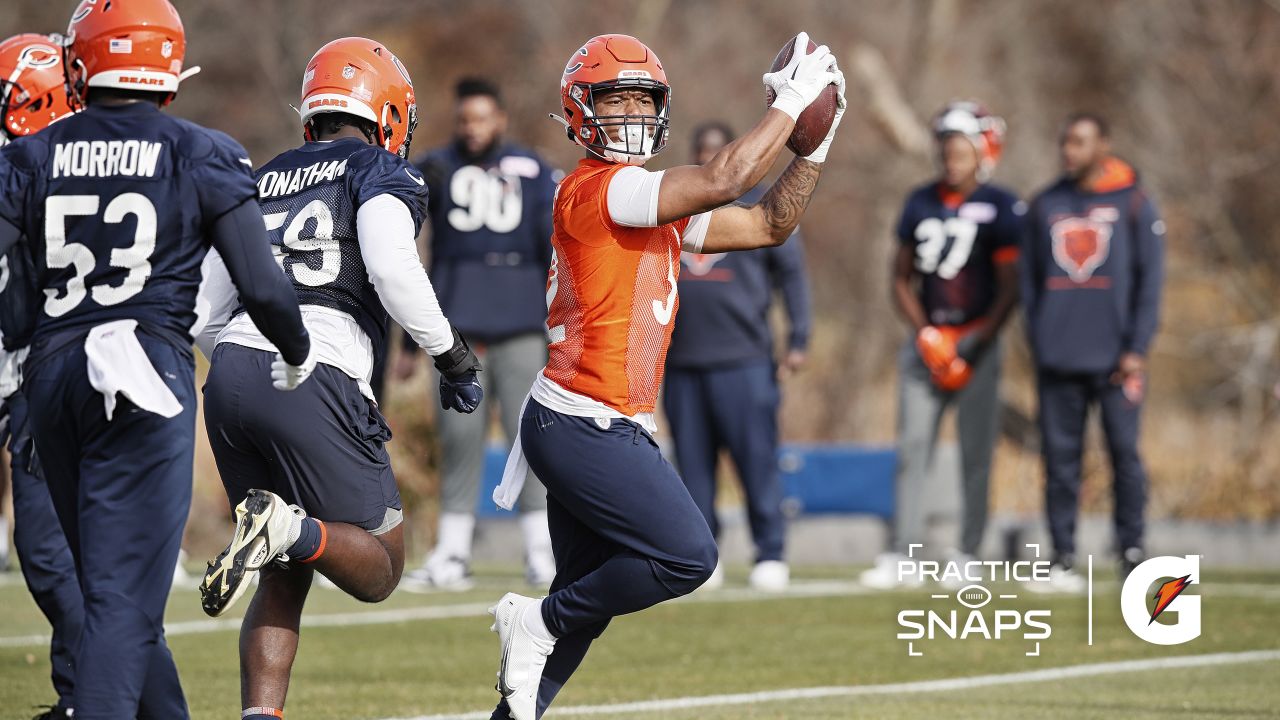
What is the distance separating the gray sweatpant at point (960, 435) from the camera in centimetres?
992

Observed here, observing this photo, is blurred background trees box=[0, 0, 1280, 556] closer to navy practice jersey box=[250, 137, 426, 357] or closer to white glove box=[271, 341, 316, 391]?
navy practice jersey box=[250, 137, 426, 357]

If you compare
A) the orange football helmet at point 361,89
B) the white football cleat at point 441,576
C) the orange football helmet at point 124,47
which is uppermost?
the orange football helmet at point 124,47

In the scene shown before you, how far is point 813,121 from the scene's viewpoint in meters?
4.85

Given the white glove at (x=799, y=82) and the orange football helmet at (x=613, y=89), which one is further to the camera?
the orange football helmet at (x=613, y=89)

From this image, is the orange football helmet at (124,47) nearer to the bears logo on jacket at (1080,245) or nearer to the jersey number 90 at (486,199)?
A: the jersey number 90 at (486,199)

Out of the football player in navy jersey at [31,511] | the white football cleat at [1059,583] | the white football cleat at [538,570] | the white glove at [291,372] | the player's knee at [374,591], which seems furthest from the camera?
the white football cleat at [1059,583]

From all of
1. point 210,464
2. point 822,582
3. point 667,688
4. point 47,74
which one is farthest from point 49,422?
point 210,464

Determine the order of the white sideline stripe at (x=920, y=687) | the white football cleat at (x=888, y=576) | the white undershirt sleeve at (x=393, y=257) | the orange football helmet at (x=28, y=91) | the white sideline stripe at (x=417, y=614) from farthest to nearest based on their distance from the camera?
1. the white football cleat at (x=888, y=576)
2. the white sideline stripe at (x=417, y=614)
3. the white sideline stripe at (x=920, y=687)
4. the orange football helmet at (x=28, y=91)
5. the white undershirt sleeve at (x=393, y=257)

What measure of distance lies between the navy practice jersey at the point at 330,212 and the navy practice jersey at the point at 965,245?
5.69 meters

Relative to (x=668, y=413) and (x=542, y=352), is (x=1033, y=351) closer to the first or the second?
(x=668, y=413)

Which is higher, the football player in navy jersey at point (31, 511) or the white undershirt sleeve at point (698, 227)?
the white undershirt sleeve at point (698, 227)

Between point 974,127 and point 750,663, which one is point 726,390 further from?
point 750,663

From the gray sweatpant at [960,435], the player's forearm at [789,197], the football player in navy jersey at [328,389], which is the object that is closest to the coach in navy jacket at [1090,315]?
the gray sweatpant at [960,435]

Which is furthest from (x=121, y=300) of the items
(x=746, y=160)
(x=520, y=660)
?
(x=746, y=160)
